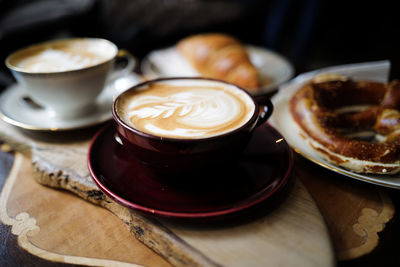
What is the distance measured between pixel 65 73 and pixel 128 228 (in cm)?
46

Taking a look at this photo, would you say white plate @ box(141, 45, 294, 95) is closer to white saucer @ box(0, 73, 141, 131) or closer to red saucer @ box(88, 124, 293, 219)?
white saucer @ box(0, 73, 141, 131)

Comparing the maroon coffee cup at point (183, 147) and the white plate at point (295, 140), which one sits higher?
the maroon coffee cup at point (183, 147)

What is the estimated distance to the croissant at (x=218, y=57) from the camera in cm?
142

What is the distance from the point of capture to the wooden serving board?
0.54 metres

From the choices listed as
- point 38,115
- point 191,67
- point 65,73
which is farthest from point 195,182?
point 191,67

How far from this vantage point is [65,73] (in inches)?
34.3

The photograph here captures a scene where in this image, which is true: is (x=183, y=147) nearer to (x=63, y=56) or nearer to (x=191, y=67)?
(x=63, y=56)

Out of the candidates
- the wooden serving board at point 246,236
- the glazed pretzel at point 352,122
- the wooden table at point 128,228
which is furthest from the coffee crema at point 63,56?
the glazed pretzel at point 352,122

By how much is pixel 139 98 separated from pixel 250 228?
0.37m

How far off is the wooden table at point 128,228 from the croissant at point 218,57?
69 cm

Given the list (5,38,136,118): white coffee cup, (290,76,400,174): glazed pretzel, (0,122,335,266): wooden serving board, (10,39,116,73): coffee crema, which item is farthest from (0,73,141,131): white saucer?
(290,76,400,174): glazed pretzel

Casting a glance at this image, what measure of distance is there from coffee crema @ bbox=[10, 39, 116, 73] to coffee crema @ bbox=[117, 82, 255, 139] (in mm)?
300

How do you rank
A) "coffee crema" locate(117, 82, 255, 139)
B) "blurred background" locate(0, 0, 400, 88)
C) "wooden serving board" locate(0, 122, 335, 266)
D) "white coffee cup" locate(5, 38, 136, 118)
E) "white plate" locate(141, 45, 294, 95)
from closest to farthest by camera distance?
"wooden serving board" locate(0, 122, 335, 266) < "coffee crema" locate(117, 82, 255, 139) < "white coffee cup" locate(5, 38, 136, 118) < "white plate" locate(141, 45, 294, 95) < "blurred background" locate(0, 0, 400, 88)

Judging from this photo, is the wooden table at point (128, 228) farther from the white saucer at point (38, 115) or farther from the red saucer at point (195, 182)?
the white saucer at point (38, 115)
